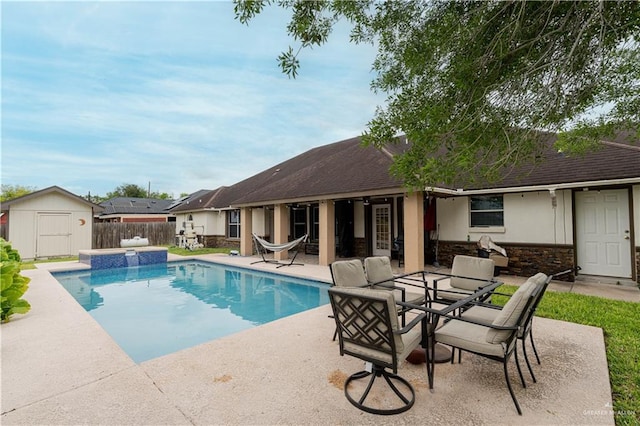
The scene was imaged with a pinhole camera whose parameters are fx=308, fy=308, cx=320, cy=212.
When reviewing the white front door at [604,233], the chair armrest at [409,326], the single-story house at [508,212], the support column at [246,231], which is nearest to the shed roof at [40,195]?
the support column at [246,231]

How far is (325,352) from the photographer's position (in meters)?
3.83

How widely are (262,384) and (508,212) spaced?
9188 millimetres

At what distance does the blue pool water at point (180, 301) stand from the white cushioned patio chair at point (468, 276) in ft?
11.0

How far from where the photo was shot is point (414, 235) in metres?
8.87

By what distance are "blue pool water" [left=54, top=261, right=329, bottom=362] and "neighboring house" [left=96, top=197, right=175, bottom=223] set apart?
60.5 feet

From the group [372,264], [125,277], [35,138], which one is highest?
[35,138]

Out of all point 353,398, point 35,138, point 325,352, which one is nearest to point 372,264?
point 325,352

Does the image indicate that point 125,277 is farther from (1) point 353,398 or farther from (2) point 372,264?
(1) point 353,398

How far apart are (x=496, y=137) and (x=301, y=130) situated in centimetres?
1597

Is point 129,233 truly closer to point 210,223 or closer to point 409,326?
point 210,223

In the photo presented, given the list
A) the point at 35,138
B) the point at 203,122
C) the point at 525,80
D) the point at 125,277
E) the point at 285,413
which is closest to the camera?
the point at 285,413

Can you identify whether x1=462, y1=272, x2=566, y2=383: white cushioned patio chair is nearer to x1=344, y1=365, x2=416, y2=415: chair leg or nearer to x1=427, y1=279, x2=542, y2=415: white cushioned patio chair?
x1=427, y1=279, x2=542, y2=415: white cushioned patio chair

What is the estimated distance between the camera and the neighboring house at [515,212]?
7.79 m

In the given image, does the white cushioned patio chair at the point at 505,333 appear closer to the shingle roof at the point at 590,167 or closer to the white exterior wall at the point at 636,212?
the shingle roof at the point at 590,167
